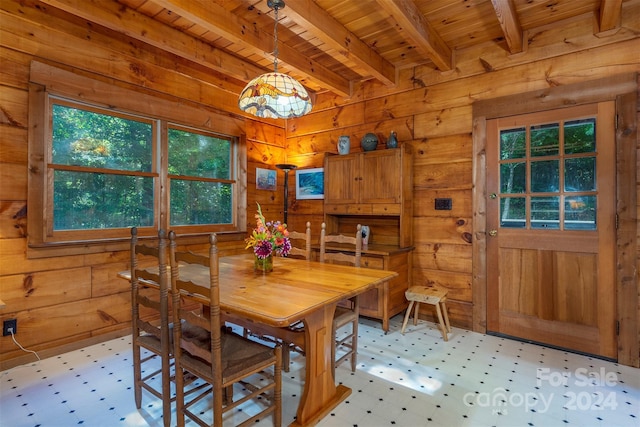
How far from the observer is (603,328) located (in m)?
2.58

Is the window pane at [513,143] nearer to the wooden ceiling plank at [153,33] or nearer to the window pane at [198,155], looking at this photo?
the wooden ceiling plank at [153,33]

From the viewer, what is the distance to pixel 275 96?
208 cm

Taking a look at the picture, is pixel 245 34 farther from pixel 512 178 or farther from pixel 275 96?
pixel 512 178

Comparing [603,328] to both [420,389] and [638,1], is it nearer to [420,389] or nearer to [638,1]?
[420,389]

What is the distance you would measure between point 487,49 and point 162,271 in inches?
128

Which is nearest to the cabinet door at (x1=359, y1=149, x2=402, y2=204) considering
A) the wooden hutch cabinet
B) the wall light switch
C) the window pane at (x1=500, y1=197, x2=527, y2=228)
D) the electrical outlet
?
the wooden hutch cabinet

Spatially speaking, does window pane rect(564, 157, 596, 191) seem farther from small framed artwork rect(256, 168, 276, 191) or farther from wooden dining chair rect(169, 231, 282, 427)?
small framed artwork rect(256, 168, 276, 191)

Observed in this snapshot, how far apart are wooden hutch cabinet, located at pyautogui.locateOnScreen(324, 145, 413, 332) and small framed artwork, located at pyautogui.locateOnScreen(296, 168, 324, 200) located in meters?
0.26

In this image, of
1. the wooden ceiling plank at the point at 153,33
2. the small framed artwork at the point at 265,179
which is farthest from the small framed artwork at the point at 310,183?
the wooden ceiling plank at the point at 153,33

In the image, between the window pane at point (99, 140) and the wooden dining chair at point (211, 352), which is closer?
the wooden dining chair at point (211, 352)

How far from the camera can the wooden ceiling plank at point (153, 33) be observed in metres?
2.34

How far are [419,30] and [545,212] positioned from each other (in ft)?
6.00

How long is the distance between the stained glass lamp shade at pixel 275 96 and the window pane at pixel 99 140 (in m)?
1.48

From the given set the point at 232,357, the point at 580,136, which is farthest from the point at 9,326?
the point at 580,136
